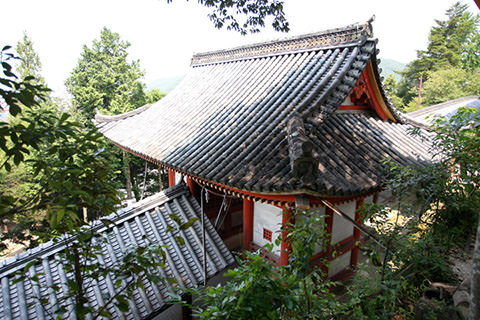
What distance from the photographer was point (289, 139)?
4.69 meters

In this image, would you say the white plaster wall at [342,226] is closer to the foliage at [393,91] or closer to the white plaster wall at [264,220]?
the white plaster wall at [264,220]

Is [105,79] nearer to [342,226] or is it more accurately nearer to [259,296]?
[342,226]

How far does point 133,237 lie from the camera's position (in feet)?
20.5

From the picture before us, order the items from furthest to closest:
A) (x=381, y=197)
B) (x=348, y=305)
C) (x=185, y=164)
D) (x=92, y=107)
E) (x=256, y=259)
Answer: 1. (x=92, y=107)
2. (x=381, y=197)
3. (x=185, y=164)
4. (x=348, y=305)
5. (x=256, y=259)

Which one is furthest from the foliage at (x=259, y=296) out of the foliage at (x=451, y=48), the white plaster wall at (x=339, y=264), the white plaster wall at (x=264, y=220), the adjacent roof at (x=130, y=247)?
the foliage at (x=451, y=48)

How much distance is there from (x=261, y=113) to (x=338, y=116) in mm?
1959

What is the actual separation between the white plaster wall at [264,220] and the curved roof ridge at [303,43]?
15.3 ft

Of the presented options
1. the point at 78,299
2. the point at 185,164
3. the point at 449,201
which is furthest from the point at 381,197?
the point at 78,299

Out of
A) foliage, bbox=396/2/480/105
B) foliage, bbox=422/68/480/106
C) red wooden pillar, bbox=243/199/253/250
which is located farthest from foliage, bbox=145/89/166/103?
foliage, bbox=396/2/480/105

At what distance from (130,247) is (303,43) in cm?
737

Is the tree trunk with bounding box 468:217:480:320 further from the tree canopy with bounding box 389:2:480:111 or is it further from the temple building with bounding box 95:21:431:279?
the tree canopy with bounding box 389:2:480:111

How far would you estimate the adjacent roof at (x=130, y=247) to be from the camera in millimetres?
4691

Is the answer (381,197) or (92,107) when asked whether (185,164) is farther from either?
(92,107)

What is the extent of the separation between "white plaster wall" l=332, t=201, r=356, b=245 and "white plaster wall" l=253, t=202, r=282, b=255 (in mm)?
1429
